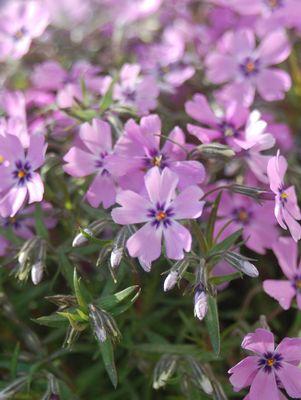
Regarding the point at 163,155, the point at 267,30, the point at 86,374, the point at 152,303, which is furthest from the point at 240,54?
the point at 86,374

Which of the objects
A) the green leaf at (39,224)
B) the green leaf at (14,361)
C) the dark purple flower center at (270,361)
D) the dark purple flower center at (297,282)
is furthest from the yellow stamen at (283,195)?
the green leaf at (14,361)

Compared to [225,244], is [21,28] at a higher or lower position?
higher

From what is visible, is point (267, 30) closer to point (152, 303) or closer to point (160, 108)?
point (160, 108)

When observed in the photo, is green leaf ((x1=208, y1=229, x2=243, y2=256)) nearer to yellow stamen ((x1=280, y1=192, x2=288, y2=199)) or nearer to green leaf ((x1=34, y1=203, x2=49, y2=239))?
yellow stamen ((x1=280, y1=192, x2=288, y2=199))

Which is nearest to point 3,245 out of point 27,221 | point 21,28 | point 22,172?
point 27,221

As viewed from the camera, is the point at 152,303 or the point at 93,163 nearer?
the point at 93,163

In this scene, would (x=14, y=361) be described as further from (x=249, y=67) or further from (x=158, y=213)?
(x=249, y=67)

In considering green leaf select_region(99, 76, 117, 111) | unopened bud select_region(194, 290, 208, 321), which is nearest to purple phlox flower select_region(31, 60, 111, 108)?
green leaf select_region(99, 76, 117, 111)
